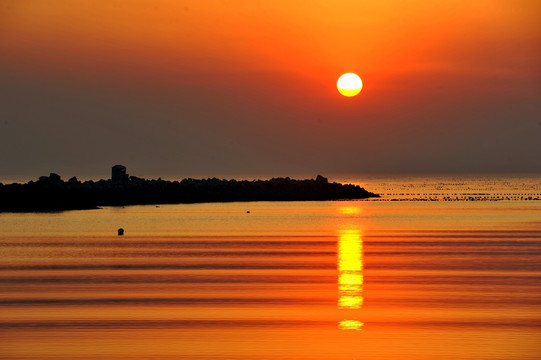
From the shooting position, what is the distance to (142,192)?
7488cm

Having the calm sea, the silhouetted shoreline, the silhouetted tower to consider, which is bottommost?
the calm sea

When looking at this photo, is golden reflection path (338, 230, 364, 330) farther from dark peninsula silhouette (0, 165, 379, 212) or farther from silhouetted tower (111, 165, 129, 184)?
silhouetted tower (111, 165, 129, 184)

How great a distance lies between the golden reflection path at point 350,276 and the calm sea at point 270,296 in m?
0.04

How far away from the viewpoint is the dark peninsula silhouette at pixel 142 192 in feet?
204

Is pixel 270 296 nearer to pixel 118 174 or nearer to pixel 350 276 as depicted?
pixel 350 276

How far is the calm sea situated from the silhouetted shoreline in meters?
26.6

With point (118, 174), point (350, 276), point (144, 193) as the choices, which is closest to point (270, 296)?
point (350, 276)

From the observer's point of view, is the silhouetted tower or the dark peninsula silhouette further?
the silhouetted tower

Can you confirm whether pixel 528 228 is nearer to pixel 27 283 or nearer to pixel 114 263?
pixel 114 263

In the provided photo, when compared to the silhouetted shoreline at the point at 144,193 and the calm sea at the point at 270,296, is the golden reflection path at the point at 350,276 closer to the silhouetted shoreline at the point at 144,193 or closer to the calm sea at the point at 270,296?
the calm sea at the point at 270,296

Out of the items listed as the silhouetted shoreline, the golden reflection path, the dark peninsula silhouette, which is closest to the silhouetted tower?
the dark peninsula silhouette

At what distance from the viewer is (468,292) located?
18500 millimetres

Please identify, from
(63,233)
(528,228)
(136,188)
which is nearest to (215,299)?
(63,233)

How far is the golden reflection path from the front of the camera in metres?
16.4
